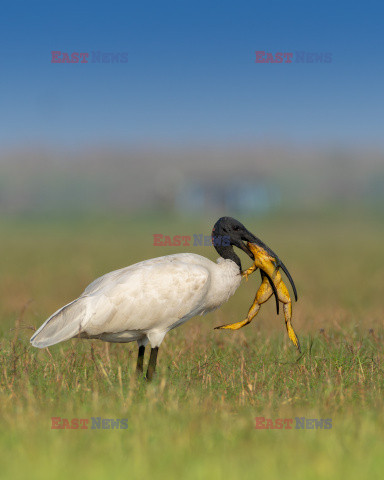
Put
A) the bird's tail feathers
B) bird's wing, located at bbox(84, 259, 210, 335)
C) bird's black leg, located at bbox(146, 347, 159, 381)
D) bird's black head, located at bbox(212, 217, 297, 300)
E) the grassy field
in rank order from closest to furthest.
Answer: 1. the grassy field
2. the bird's tail feathers
3. bird's wing, located at bbox(84, 259, 210, 335)
4. bird's black leg, located at bbox(146, 347, 159, 381)
5. bird's black head, located at bbox(212, 217, 297, 300)

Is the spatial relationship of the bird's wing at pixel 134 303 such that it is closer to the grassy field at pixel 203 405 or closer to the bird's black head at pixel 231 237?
the grassy field at pixel 203 405

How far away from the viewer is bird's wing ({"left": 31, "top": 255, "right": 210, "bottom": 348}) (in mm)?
7336

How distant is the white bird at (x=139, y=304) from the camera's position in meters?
7.34

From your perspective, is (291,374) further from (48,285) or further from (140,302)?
(48,285)

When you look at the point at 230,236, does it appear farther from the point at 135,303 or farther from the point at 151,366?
the point at 151,366

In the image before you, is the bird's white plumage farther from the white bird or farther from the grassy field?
the grassy field

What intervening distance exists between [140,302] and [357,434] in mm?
2697

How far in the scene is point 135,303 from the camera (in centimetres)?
738

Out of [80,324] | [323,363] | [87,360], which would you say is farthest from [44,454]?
[323,363]

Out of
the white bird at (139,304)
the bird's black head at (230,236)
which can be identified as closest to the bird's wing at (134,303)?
the white bird at (139,304)

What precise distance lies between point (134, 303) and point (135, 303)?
0.4 inches

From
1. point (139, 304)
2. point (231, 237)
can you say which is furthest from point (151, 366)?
point (231, 237)

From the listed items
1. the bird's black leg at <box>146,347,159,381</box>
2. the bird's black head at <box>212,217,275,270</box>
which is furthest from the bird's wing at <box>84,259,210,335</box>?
the bird's black head at <box>212,217,275,270</box>

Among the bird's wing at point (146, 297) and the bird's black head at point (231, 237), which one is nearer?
the bird's wing at point (146, 297)
